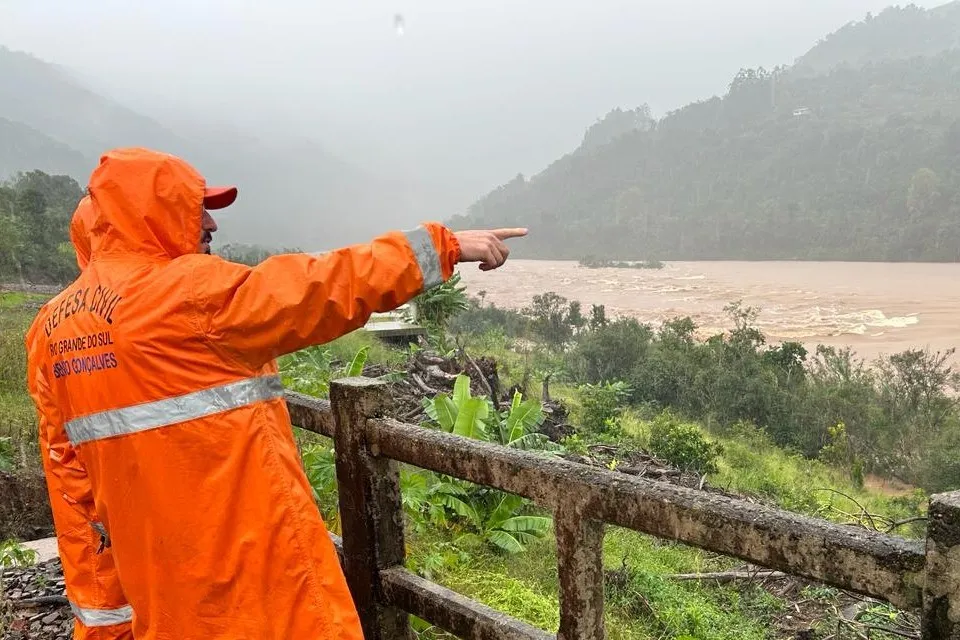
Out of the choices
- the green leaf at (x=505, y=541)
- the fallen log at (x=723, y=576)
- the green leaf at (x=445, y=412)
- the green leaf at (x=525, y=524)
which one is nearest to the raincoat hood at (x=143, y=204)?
the green leaf at (x=505, y=541)

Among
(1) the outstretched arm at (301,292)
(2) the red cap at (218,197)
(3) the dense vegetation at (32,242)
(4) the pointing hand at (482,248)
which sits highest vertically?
(3) the dense vegetation at (32,242)

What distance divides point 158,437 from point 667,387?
2430 centimetres

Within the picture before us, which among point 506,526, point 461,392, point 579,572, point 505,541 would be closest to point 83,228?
point 579,572

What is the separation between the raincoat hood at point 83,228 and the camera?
5.87ft

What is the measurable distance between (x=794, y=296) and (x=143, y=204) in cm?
6155

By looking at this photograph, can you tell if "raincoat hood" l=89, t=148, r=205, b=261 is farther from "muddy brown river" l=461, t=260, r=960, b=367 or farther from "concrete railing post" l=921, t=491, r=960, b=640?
"muddy brown river" l=461, t=260, r=960, b=367

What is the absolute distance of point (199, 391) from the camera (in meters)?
1.65

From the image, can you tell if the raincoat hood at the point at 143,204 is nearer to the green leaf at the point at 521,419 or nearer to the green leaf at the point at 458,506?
the green leaf at the point at 458,506

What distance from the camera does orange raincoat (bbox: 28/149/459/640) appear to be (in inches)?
62.9

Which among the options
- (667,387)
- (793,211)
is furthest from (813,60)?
(667,387)

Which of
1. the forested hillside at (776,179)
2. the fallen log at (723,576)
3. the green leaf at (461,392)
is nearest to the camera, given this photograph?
the fallen log at (723,576)

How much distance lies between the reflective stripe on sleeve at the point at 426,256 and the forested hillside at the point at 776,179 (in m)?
76.2

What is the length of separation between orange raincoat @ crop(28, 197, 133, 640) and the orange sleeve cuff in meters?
1.05

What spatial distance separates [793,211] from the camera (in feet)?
276
